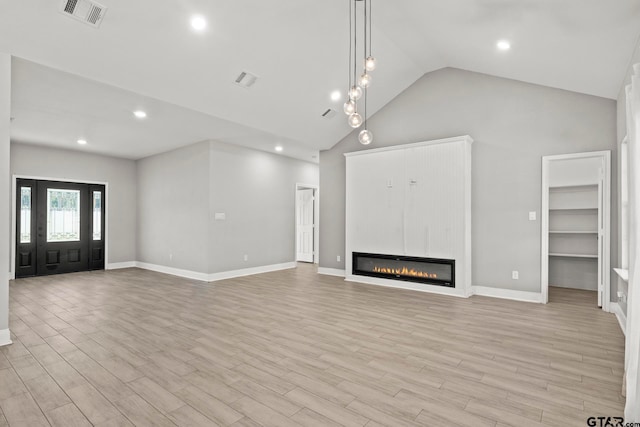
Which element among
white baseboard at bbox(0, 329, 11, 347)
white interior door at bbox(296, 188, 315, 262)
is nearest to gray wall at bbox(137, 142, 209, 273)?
white interior door at bbox(296, 188, 315, 262)

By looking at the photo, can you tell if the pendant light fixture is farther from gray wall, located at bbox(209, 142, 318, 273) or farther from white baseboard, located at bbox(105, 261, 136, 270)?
white baseboard, located at bbox(105, 261, 136, 270)

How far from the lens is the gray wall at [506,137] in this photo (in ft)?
16.1

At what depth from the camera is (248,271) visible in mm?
7547

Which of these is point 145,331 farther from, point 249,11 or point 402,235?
point 402,235

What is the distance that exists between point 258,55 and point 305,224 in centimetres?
613

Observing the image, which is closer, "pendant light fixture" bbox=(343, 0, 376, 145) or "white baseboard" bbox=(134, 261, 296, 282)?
"pendant light fixture" bbox=(343, 0, 376, 145)

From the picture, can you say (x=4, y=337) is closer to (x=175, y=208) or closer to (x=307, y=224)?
(x=175, y=208)

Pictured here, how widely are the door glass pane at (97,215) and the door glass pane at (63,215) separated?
330 mm

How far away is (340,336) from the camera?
3.62m

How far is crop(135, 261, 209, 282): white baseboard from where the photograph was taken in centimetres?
693

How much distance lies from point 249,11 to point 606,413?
4.71 metres

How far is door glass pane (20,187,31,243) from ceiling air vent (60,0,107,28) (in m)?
5.78

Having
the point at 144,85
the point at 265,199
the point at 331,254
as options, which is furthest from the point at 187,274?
the point at 144,85

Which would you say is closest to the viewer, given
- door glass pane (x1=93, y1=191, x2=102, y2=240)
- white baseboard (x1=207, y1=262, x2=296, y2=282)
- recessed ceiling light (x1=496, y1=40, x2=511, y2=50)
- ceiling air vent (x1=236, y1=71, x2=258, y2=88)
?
recessed ceiling light (x1=496, y1=40, x2=511, y2=50)
